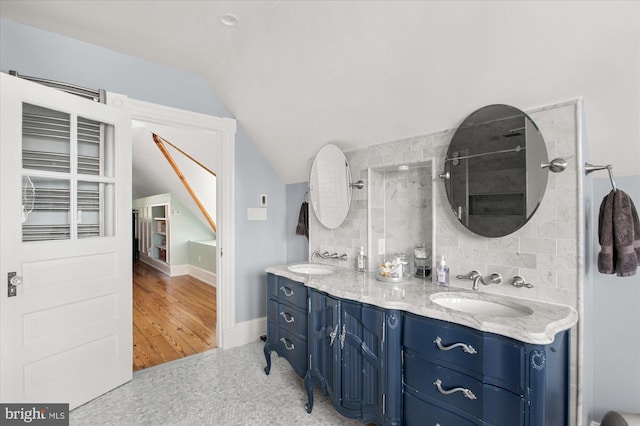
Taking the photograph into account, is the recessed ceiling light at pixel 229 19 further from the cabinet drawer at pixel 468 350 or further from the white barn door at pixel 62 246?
the cabinet drawer at pixel 468 350

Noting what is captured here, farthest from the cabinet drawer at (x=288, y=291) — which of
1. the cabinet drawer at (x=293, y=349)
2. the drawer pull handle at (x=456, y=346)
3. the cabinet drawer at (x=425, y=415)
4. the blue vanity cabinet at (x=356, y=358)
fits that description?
the drawer pull handle at (x=456, y=346)

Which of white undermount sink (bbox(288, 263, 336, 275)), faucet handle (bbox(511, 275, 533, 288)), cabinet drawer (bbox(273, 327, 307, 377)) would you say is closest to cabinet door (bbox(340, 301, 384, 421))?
cabinet drawer (bbox(273, 327, 307, 377))

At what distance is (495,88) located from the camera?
159 centimetres

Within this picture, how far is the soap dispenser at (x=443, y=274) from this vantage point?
6.13 feet

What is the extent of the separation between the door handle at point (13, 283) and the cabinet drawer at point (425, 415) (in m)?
2.22

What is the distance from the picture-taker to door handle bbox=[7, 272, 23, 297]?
177 cm

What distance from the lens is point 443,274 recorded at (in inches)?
73.7

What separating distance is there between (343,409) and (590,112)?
6.45 feet

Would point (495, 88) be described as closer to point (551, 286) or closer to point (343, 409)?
point (551, 286)

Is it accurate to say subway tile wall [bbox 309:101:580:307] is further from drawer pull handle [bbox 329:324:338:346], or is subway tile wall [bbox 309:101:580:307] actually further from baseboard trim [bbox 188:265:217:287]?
baseboard trim [bbox 188:265:217:287]

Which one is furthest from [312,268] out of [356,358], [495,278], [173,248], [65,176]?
[173,248]

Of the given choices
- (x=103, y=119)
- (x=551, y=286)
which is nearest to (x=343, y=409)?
(x=551, y=286)

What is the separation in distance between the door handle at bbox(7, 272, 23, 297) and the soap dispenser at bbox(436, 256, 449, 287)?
2.45m

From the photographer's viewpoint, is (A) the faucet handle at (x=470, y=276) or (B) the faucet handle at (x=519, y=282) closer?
(B) the faucet handle at (x=519, y=282)
